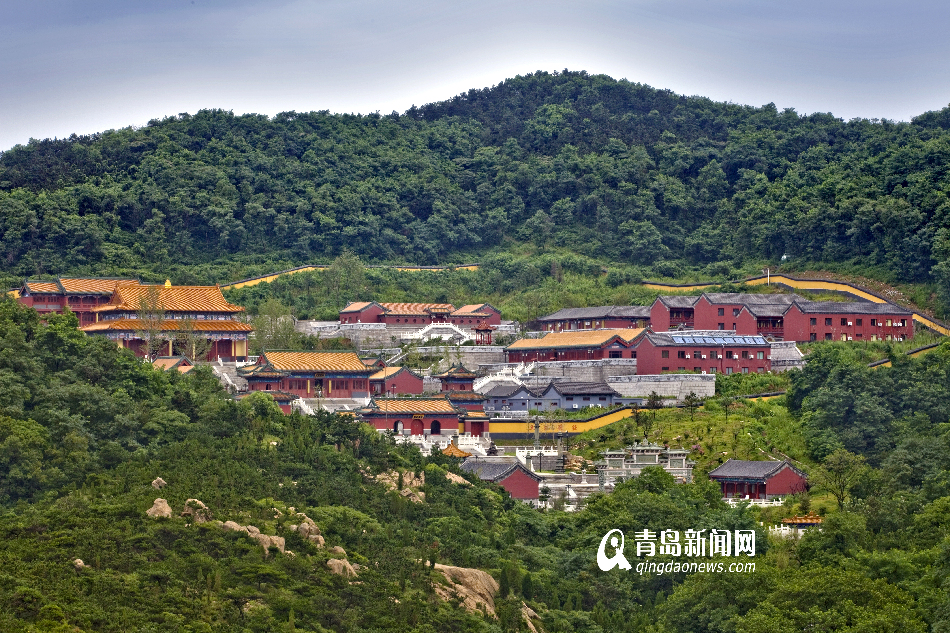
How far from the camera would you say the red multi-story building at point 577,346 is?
65812mm

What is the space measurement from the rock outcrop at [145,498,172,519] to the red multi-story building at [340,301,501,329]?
37.2 m

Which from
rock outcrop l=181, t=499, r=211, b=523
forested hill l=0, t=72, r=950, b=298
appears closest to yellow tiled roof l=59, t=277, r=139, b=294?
forested hill l=0, t=72, r=950, b=298

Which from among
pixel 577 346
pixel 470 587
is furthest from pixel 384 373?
pixel 470 587

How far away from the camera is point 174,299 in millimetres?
67250

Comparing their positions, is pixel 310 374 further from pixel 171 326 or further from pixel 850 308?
pixel 850 308

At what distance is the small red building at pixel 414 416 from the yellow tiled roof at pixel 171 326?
9.85 meters

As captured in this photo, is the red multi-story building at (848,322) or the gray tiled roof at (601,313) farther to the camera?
the gray tiled roof at (601,313)

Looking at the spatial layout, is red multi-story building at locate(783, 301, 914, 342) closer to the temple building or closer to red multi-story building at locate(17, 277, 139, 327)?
the temple building

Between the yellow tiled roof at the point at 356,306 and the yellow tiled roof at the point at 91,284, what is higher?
the yellow tiled roof at the point at 91,284

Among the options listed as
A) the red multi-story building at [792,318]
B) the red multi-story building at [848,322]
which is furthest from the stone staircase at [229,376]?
the red multi-story building at [848,322]

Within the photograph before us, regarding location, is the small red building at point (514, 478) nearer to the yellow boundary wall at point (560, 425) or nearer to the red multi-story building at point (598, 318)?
the yellow boundary wall at point (560, 425)

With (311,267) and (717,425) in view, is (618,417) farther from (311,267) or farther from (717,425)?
(311,267)

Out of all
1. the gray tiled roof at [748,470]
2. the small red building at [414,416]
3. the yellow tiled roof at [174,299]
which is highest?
the yellow tiled roof at [174,299]

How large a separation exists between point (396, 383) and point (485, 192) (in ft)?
118
